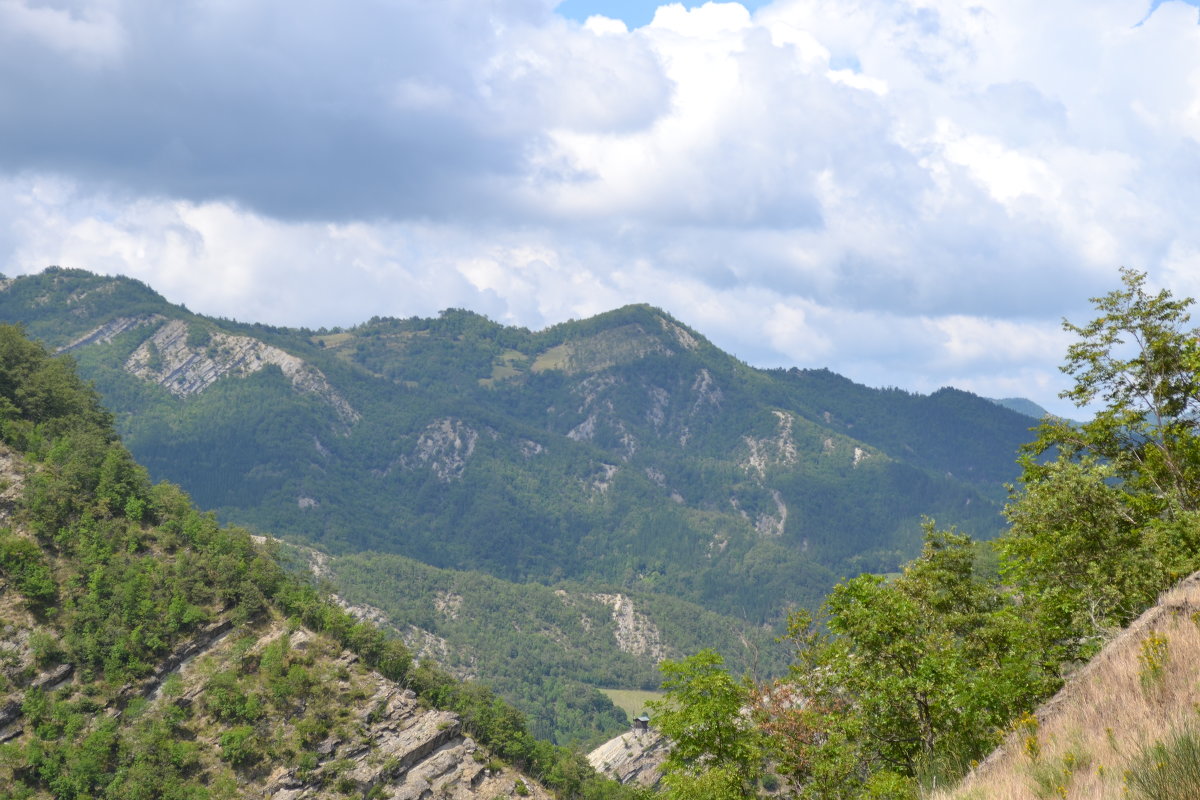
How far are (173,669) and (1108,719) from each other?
389ft

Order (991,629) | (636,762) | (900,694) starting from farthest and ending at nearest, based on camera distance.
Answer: (636,762) → (991,629) → (900,694)

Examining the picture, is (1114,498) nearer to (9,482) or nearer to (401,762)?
(401,762)

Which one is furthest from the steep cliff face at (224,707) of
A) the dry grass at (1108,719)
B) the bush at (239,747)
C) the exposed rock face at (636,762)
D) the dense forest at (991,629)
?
the dry grass at (1108,719)

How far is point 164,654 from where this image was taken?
370 feet

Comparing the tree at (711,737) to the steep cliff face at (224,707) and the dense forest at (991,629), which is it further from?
the steep cliff face at (224,707)

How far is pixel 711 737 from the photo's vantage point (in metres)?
43.5

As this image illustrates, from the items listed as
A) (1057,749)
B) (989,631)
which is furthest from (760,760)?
(1057,749)

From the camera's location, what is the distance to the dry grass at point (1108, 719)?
1406 cm

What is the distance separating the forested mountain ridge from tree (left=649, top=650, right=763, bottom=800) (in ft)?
251

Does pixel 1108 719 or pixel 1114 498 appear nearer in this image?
pixel 1108 719

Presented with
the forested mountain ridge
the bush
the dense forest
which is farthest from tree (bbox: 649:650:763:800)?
the bush

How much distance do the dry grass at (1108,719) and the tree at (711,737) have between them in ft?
78.0

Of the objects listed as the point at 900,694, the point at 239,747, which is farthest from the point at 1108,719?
the point at 239,747

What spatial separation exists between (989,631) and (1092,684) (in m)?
23.9
